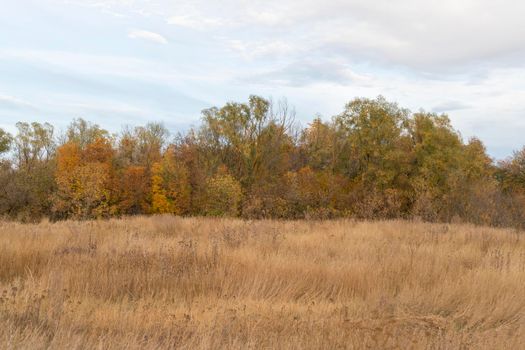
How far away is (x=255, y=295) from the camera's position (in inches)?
240

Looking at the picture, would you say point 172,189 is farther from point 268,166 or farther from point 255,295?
point 255,295

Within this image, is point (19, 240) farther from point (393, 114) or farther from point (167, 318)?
point (393, 114)

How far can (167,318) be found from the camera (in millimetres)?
4922

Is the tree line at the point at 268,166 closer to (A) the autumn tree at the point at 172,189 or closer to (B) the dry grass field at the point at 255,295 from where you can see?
(A) the autumn tree at the point at 172,189

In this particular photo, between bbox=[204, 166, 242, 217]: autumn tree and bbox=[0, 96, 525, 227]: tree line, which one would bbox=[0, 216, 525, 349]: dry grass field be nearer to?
bbox=[204, 166, 242, 217]: autumn tree

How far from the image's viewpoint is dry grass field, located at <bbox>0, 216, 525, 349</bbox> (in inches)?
169

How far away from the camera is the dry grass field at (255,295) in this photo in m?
4.30

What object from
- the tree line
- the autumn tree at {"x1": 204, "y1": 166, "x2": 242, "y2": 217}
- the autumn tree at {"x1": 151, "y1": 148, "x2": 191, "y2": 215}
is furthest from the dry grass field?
the autumn tree at {"x1": 151, "y1": 148, "x2": 191, "y2": 215}

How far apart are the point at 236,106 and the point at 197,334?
4142cm

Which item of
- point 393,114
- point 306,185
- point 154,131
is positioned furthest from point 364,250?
point 154,131

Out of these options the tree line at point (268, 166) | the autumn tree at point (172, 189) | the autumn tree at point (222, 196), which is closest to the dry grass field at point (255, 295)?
the autumn tree at point (222, 196)

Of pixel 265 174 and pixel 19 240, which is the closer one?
pixel 19 240

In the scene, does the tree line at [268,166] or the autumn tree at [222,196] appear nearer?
the autumn tree at [222,196]

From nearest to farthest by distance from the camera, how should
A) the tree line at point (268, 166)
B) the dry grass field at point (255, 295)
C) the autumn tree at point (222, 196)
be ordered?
the dry grass field at point (255, 295) < the autumn tree at point (222, 196) < the tree line at point (268, 166)
